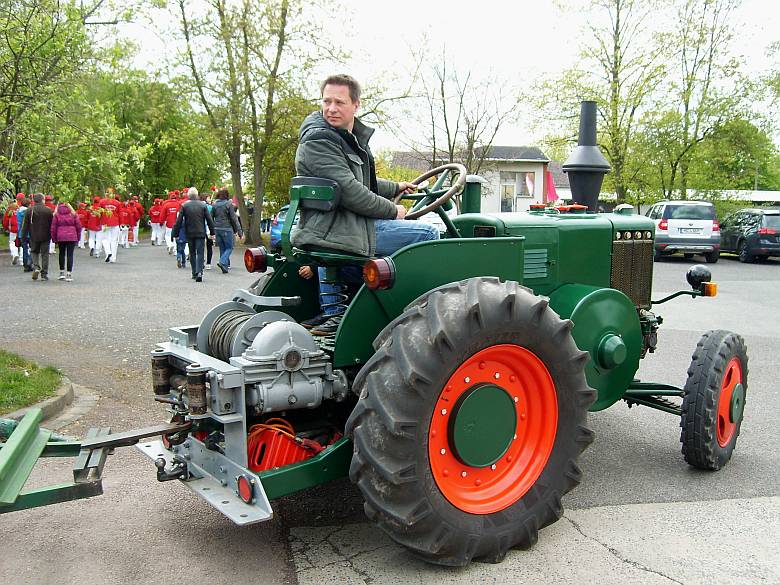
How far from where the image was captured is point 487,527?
11.7ft

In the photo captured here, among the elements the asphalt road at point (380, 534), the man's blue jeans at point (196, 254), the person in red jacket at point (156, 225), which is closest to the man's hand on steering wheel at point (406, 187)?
the asphalt road at point (380, 534)

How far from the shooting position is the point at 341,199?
387cm

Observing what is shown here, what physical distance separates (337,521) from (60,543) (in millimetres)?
1416

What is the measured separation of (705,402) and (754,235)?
21469 millimetres

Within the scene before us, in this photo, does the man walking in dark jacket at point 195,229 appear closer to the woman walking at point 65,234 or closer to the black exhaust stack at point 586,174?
the woman walking at point 65,234

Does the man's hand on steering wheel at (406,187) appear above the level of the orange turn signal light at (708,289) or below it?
above

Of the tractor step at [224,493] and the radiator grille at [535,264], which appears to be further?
the radiator grille at [535,264]

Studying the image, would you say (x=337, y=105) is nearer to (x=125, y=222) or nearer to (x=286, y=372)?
(x=286, y=372)

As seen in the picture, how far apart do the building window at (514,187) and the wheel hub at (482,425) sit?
156 ft

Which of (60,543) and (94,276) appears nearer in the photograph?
(60,543)

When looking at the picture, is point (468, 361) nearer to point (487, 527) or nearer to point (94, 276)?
point (487, 527)

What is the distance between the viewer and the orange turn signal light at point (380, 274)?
3.59m

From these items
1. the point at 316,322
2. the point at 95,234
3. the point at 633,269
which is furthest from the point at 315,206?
the point at 95,234

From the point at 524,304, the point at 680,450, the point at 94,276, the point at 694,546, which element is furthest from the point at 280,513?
the point at 94,276
